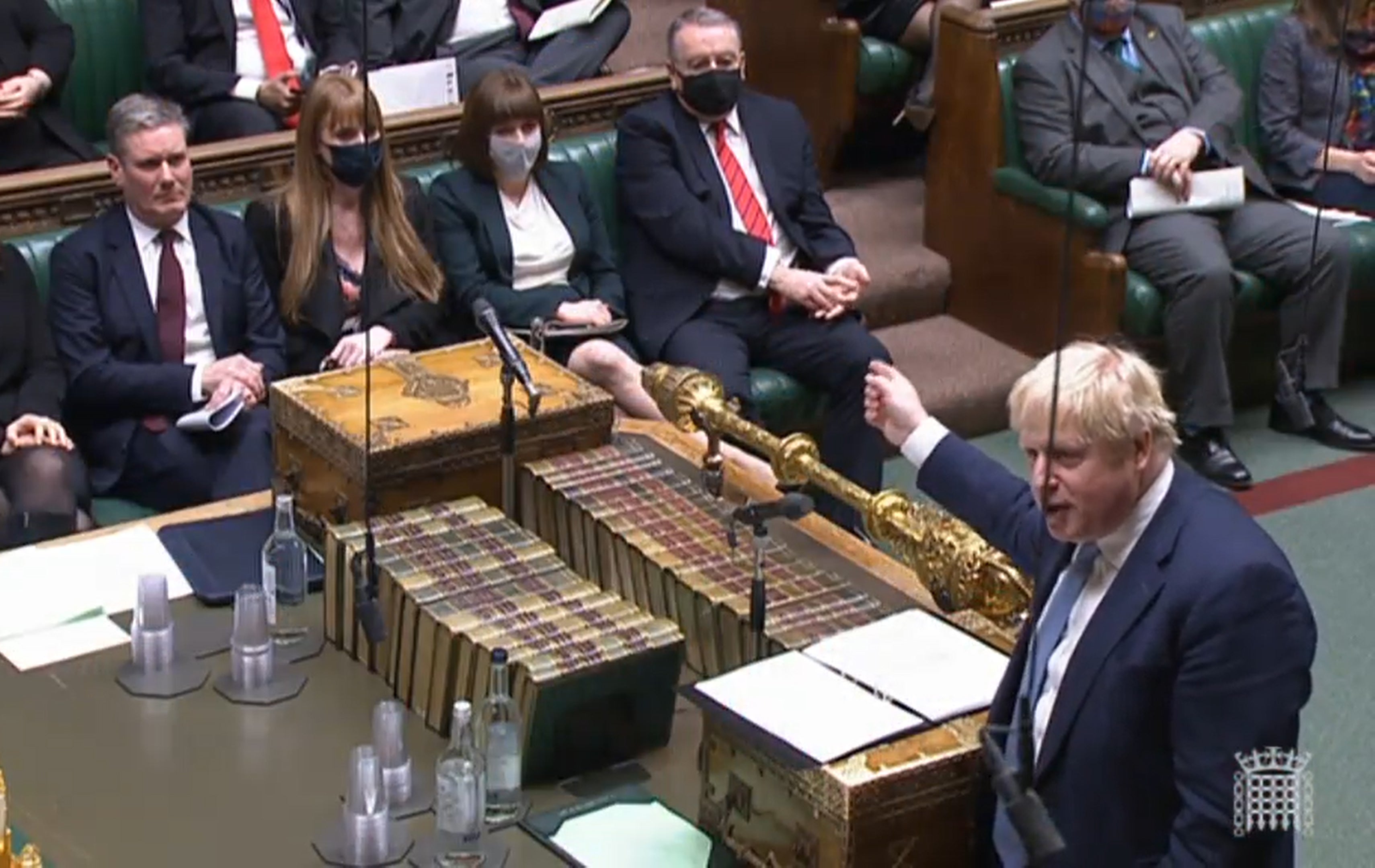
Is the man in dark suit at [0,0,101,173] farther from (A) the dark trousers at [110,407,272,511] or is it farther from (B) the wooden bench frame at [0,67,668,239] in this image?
(A) the dark trousers at [110,407,272,511]

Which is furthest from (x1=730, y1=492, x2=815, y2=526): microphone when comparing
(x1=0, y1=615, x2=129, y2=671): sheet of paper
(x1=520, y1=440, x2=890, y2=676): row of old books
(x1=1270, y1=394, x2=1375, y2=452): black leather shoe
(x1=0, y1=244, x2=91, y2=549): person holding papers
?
(x1=1270, y1=394, x2=1375, y2=452): black leather shoe

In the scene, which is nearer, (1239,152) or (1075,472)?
(1075,472)

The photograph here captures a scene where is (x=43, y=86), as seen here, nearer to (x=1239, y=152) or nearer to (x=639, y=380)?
(x=639, y=380)

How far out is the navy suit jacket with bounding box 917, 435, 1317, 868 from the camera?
271 centimetres

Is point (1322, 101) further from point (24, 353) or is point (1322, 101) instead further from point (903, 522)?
point (24, 353)

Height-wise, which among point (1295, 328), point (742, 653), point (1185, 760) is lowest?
point (1295, 328)

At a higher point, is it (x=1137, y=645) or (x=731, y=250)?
(x=1137, y=645)

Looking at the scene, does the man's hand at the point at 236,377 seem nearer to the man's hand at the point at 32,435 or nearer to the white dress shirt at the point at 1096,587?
the man's hand at the point at 32,435

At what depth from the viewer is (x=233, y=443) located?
4844 mm

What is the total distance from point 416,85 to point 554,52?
1.77 ft

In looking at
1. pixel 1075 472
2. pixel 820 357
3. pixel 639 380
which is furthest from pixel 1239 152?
pixel 1075 472

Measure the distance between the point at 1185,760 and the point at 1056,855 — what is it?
0.22 m

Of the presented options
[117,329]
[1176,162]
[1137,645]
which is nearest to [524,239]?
[117,329]

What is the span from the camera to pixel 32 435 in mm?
4688
